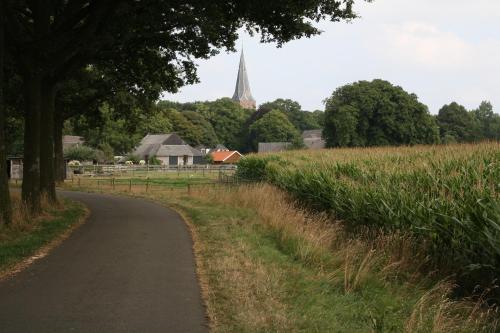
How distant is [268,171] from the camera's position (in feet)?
83.1

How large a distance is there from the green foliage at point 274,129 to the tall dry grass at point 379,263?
4316 inches

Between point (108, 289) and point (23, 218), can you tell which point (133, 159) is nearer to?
point (23, 218)

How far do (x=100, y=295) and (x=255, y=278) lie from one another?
229 cm

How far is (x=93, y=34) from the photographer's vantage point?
15.7 metres

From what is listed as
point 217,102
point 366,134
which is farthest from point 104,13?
point 217,102

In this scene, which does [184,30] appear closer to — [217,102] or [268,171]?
[268,171]

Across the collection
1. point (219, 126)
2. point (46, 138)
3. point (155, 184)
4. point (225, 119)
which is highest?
point (225, 119)

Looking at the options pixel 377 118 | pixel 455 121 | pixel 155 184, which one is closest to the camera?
pixel 155 184

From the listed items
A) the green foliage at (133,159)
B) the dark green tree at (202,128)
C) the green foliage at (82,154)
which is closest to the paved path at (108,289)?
the green foliage at (82,154)

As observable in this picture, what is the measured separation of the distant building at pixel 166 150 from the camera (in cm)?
9844

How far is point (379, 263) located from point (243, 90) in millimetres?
188920

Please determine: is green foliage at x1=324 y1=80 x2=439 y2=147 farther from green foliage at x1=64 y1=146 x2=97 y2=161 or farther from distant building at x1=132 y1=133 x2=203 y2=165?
green foliage at x1=64 y1=146 x2=97 y2=161

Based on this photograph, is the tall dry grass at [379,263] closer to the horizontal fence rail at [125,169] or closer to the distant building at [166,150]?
the horizontal fence rail at [125,169]

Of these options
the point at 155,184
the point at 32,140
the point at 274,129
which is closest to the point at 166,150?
the point at 274,129
